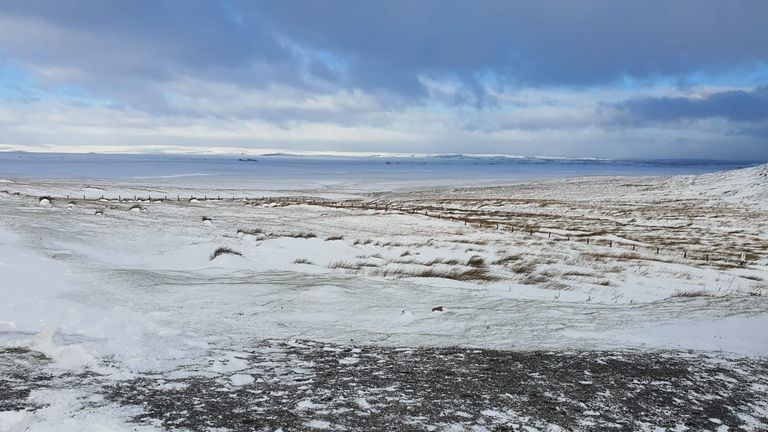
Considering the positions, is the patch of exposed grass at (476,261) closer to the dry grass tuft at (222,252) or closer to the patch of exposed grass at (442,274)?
the patch of exposed grass at (442,274)

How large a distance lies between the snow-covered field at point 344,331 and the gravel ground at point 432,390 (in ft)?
0.11

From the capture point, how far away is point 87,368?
666 cm

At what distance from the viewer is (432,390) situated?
6211 mm

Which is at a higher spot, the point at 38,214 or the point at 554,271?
the point at 38,214

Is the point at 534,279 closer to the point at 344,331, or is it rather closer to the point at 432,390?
the point at 344,331

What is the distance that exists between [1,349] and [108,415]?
364 centimetres

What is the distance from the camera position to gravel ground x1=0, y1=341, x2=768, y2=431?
5289 millimetres

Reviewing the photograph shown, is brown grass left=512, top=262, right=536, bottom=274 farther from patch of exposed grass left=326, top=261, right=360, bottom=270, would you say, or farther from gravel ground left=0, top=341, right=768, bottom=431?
gravel ground left=0, top=341, right=768, bottom=431

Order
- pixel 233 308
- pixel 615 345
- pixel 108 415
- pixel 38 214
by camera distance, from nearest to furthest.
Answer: pixel 108 415
pixel 615 345
pixel 233 308
pixel 38 214

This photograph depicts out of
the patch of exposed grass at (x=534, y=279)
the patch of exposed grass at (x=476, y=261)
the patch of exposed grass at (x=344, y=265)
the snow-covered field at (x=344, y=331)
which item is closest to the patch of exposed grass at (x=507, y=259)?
the snow-covered field at (x=344, y=331)

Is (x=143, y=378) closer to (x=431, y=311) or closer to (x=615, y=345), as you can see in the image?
(x=431, y=311)

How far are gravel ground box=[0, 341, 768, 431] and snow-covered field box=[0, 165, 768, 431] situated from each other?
0.03 meters

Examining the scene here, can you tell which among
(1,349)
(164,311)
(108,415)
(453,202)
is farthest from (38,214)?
(453,202)

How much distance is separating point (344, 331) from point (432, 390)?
371cm
